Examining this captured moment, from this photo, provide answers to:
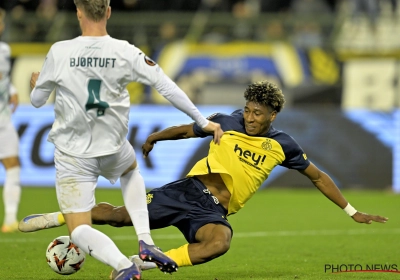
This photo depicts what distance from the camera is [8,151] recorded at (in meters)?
10.2

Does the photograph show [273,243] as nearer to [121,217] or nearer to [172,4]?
[121,217]

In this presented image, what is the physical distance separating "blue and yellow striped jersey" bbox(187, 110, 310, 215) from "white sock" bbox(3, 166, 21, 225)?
13.0ft

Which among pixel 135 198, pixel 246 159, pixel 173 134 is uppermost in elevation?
pixel 173 134

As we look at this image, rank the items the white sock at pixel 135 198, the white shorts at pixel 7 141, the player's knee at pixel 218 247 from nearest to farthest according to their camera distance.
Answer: the white sock at pixel 135 198
the player's knee at pixel 218 247
the white shorts at pixel 7 141

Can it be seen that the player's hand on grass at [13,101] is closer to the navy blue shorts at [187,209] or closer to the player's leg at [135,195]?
the navy blue shorts at [187,209]

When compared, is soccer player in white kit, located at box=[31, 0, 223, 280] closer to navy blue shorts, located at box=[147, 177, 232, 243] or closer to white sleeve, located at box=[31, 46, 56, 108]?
white sleeve, located at box=[31, 46, 56, 108]

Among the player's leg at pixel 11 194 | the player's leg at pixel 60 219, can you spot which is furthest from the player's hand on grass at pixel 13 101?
the player's leg at pixel 60 219

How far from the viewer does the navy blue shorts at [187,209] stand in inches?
261

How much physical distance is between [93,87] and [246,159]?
188cm

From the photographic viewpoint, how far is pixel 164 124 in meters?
15.8

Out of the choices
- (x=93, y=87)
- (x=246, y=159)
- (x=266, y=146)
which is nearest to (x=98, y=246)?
(x=93, y=87)

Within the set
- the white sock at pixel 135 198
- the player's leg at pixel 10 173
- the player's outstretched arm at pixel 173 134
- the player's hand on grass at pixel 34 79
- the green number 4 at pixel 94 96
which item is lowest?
the player's leg at pixel 10 173

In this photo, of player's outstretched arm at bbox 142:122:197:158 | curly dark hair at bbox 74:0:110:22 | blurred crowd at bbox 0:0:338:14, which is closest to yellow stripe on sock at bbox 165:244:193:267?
player's outstretched arm at bbox 142:122:197:158

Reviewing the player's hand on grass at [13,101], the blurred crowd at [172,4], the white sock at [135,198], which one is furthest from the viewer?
the blurred crowd at [172,4]
